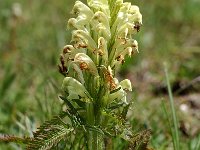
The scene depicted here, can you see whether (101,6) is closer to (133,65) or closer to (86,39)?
(86,39)

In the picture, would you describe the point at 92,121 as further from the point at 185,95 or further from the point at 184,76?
the point at 184,76

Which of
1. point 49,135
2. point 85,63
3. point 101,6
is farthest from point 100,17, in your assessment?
point 49,135

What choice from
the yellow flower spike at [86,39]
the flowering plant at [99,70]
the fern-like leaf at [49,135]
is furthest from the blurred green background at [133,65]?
the fern-like leaf at [49,135]

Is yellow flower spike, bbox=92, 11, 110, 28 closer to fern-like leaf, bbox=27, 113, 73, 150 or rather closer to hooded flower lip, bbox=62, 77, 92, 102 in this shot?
hooded flower lip, bbox=62, 77, 92, 102

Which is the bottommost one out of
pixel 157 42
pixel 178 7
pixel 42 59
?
pixel 42 59

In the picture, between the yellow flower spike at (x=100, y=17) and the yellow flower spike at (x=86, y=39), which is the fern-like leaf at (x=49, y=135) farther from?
the yellow flower spike at (x=100, y=17)

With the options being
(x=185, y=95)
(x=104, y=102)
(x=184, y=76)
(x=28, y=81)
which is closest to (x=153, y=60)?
(x=184, y=76)

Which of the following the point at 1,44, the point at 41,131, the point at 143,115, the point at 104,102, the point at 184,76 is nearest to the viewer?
the point at 41,131
